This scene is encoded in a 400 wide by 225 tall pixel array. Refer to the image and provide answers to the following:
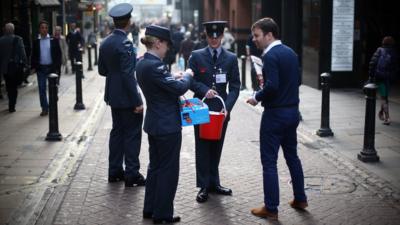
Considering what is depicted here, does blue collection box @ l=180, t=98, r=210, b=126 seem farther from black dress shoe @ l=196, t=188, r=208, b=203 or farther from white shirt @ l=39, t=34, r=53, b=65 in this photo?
white shirt @ l=39, t=34, r=53, b=65

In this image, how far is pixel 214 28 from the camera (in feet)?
21.7

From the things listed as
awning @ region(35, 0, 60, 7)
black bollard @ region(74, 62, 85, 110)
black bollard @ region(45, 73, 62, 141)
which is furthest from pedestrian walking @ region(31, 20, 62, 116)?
awning @ region(35, 0, 60, 7)

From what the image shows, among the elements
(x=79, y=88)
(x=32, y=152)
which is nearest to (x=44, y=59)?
(x=79, y=88)

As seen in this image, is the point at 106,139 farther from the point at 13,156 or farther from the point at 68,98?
the point at 68,98

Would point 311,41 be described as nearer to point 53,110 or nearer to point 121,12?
point 53,110

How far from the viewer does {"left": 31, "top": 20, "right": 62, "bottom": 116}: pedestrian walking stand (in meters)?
13.1

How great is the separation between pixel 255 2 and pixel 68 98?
58.9ft

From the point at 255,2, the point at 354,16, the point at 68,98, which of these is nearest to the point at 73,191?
the point at 68,98

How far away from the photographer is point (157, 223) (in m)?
6.07

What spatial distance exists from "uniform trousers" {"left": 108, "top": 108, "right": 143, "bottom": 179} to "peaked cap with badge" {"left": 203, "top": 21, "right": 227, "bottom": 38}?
1.48m

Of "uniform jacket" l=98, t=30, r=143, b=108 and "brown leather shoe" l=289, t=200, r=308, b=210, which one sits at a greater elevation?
"uniform jacket" l=98, t=30, r=143, b=108

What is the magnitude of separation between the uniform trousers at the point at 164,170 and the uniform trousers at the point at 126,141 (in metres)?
1.40

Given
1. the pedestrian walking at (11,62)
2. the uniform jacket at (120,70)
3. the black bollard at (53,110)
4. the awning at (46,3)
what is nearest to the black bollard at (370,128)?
the uniform jacket at (120,70)

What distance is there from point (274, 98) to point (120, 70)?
7.06ft
